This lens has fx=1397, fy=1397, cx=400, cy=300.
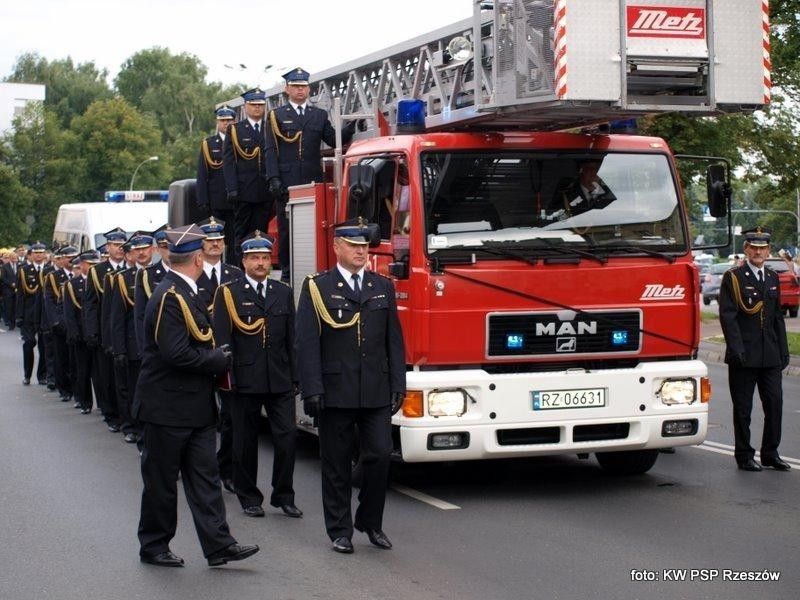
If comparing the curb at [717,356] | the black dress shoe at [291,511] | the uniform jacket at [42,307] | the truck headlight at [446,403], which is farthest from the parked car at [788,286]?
the black dress shoe at [291,511]

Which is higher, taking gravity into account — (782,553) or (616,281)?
(616,281)

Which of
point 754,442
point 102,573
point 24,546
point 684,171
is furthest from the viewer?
point 684,171

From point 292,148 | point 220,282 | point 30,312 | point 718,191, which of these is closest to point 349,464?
point 220,282

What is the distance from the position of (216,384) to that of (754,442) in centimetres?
663

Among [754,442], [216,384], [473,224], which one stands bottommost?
[754,442]

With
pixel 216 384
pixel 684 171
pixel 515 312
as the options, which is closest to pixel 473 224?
pixel 515 312

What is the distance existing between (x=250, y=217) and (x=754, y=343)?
491cm

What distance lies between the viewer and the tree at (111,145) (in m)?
88.2

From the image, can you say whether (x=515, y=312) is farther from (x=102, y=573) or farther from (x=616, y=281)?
(x=102, y=573)

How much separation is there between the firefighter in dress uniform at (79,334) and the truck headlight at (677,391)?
28.8ft

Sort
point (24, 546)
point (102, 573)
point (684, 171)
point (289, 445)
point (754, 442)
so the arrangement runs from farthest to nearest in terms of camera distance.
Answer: point (684, 171) → point (754, 442) → point (289, 445) → point (24, 546) → point (102, 573)

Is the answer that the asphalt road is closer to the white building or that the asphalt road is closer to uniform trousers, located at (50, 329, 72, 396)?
uniform trousers, located at (50, 329, 72, 396)

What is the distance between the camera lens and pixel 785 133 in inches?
1153

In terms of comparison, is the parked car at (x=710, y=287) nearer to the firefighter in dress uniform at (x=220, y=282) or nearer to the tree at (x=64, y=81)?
the firefighter in dress uniform at (x=220, y=282)
